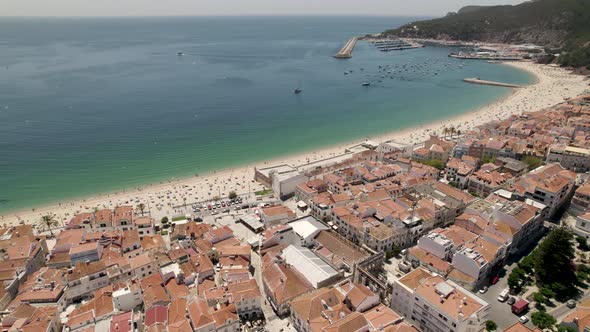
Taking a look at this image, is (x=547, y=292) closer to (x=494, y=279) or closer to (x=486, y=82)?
(x=494, y=279)

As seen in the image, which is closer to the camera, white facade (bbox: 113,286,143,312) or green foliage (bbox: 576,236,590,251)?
white facade (bbox: 113,286,143,312)

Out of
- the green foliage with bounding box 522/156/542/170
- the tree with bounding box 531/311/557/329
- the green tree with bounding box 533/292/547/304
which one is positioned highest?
the green foliage with bounding box 522/156/542/170

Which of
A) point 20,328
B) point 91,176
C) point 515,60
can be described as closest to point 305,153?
point 91,176

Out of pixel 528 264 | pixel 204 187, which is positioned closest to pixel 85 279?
pixel 204 187

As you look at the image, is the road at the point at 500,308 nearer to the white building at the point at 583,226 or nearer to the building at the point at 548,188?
the white building at the point at 583,226

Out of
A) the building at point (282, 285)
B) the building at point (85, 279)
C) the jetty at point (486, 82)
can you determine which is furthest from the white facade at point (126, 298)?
the jetty at point (486, 82)

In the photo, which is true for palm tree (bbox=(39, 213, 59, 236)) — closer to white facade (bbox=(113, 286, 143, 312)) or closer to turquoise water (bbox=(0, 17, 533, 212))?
turquoise water (bbox=(0, 17, 533, 212))

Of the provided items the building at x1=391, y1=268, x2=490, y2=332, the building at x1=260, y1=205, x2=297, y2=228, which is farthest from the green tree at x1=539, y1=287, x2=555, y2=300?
the building at x1=260, y1=205, x2=297, y2=228
